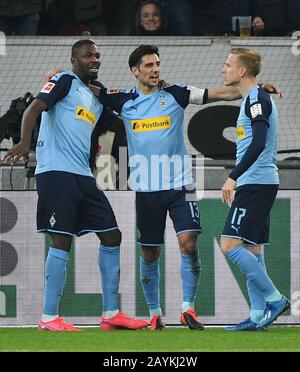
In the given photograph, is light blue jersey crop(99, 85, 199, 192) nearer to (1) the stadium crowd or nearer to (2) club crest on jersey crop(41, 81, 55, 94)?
(2) club crest on jersey crop(41, 81, 55, 94)

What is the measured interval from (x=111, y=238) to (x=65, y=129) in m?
0.77

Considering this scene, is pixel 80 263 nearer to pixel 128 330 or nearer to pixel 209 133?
pixel 128 330

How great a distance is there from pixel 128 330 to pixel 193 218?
85 centimetres

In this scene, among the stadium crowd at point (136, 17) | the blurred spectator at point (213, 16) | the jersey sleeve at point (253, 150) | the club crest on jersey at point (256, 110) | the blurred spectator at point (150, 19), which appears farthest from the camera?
the blurred spectator at point (213, 16)

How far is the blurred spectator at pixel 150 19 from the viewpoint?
11914 millimetres

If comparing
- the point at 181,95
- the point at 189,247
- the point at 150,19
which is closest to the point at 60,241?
the point at 189,247

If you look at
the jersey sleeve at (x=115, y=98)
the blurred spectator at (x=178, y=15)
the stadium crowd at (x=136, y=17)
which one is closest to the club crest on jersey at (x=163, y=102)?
the jersey sleeve at (x=115, y=98)

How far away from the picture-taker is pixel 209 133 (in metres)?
11.7

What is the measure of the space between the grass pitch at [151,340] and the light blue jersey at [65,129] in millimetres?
1099

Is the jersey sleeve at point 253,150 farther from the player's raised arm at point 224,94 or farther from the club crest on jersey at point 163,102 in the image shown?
the club crest on jersey at point 163,102

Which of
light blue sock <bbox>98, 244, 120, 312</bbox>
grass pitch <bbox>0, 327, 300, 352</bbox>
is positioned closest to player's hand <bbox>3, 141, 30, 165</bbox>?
light blue sock <bbox>98, 244, 120, 312</bbox>

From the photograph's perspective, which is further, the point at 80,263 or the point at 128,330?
the point at 80,263
